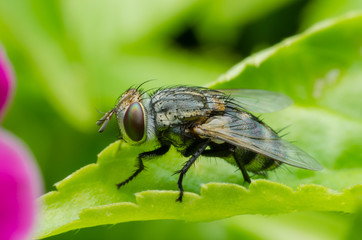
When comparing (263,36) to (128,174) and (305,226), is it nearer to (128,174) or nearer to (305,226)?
(305,226)

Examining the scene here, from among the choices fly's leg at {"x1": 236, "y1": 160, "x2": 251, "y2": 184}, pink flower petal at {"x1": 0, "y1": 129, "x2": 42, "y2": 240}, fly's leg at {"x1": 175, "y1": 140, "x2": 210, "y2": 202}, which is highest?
pink flower petal at {"x1": 0, "y1": 129, "x2": 42, "y2": 240}

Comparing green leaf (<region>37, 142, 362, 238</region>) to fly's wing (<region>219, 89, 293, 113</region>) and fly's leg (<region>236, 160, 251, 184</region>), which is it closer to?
fly's leg (<region>236, 160, 251, 184</region>)

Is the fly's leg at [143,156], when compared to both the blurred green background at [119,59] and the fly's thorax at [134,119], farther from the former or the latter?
the blurred green background at [119,59]

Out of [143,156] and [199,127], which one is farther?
[199,127]

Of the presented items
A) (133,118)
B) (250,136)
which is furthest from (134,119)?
(250,136)

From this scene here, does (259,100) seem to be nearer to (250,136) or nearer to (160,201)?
(250,136)

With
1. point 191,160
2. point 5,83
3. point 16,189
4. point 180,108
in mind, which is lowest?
point 191,160

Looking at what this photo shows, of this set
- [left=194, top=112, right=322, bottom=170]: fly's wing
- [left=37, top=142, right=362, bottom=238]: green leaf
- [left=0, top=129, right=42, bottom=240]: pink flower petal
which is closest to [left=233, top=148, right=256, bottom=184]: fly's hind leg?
[left=194, top=112, right=322, bottom=170]: fly's wing
